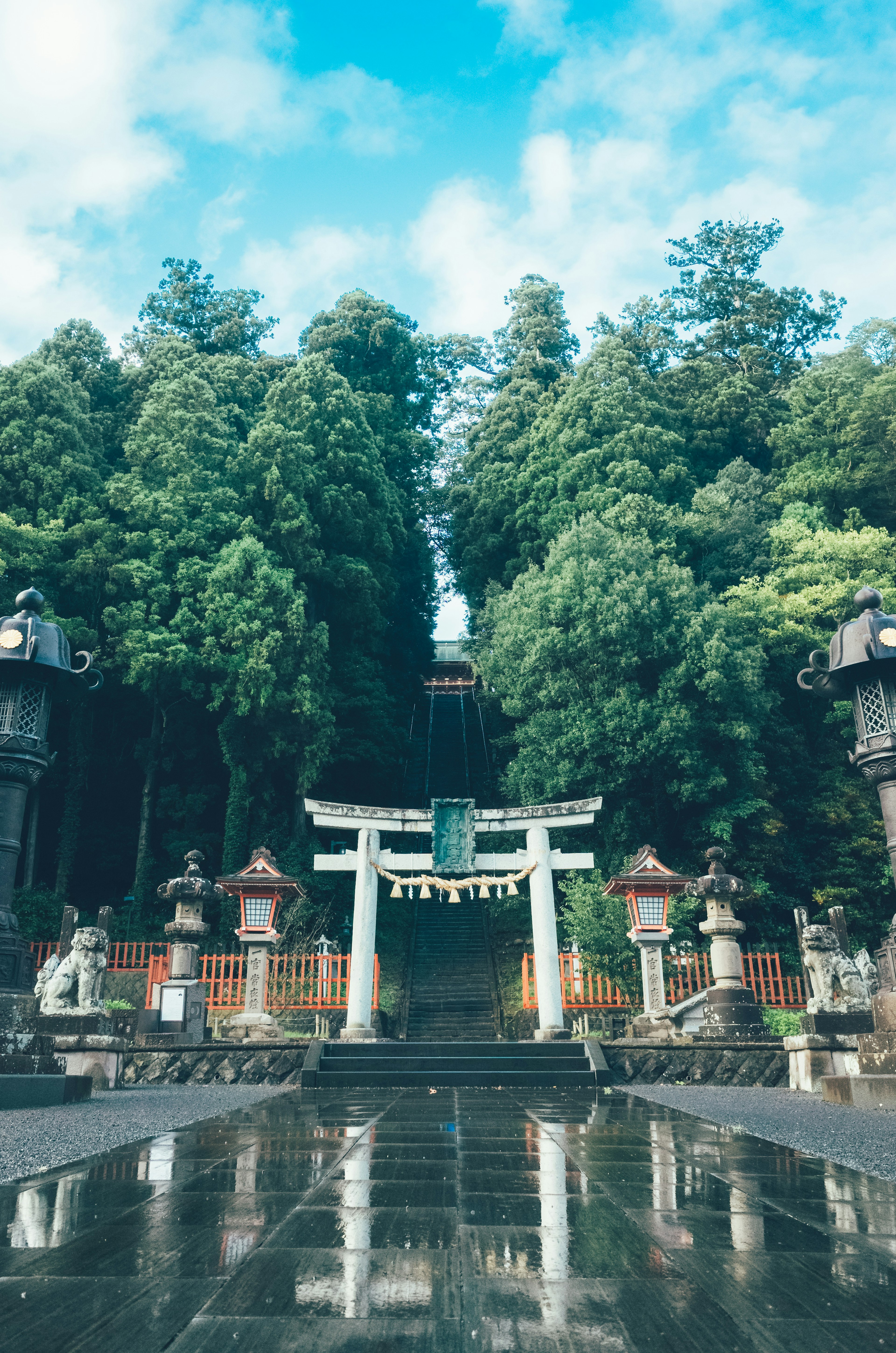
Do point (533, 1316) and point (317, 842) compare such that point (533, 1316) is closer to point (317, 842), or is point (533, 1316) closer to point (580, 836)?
point (580, 836)

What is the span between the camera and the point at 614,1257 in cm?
250

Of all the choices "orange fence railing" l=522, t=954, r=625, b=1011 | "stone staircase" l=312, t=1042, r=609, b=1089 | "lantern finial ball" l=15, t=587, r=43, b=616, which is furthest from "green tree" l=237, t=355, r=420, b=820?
"lantern finial ball" l=15, t=587, r=43, b=616

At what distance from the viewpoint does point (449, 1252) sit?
8.41 feet

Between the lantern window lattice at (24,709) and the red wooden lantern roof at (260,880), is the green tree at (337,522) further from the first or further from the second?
the lantern window lattice at (24,709)

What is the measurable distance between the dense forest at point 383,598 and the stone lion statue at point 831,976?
5.27 m

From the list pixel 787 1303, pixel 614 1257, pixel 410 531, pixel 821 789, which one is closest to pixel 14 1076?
pixel 614 1257

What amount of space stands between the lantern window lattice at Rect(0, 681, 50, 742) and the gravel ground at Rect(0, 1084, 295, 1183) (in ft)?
12.0

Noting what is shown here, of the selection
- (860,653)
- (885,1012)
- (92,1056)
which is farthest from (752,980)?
(92,1056)

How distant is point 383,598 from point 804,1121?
58.8 feet

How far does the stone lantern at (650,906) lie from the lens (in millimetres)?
12555

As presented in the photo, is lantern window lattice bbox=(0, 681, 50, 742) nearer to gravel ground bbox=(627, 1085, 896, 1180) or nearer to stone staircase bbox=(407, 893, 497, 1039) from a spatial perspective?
stone staircase bbox=(407, 893, 497, 1039)

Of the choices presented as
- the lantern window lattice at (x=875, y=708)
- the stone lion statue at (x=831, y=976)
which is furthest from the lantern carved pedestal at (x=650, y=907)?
the lantern window lattice at (x=875, y=708)

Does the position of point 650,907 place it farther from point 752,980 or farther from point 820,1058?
point 820,1058

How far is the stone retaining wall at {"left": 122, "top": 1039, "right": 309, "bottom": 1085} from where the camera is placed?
35.6 ft
